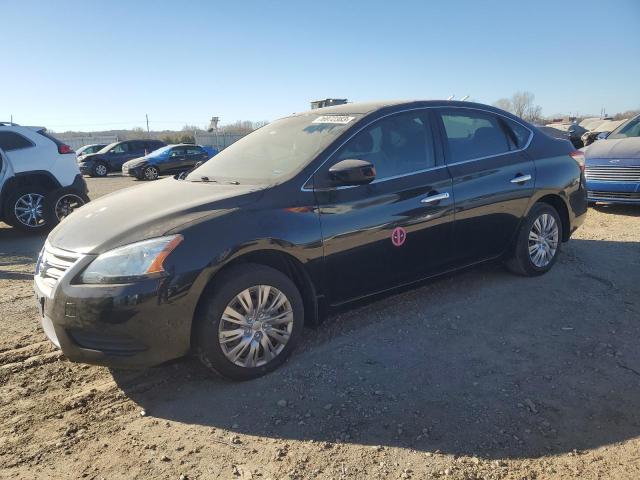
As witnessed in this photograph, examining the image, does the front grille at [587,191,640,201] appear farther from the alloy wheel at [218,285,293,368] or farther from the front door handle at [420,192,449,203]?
the alloy wheel at [218,285,293,368]

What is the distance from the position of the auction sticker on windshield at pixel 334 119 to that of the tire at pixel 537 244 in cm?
207

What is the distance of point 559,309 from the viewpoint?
14.3ft

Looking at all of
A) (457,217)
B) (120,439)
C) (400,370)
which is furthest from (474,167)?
(120,439)

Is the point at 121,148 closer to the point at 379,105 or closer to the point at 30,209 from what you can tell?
the point at 30,209

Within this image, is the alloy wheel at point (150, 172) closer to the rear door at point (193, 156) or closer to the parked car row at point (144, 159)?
the parked car row at point (144, 159)

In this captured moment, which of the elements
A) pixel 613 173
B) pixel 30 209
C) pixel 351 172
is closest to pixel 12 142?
pixel 30 209

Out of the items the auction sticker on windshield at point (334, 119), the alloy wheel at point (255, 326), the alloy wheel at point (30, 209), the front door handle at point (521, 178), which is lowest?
the alloy wheel at point (255, 326)

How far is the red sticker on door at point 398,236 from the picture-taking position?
3.85 meters

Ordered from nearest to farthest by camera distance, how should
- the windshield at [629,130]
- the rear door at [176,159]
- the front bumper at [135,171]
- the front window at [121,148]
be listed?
the windshield at [629,130], the front bumper at [135,171], the rear door at [176,159], the front window at [121,148]

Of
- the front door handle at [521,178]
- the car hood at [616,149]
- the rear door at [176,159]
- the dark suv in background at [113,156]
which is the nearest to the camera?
the front door handle at [521,178]

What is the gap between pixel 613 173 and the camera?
7.99 m

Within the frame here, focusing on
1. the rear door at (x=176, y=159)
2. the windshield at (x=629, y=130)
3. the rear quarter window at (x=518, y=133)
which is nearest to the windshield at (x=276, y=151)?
the rear quarter window at (x=518, y=133)

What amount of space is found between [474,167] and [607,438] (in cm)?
243

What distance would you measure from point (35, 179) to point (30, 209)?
19.7 inches
